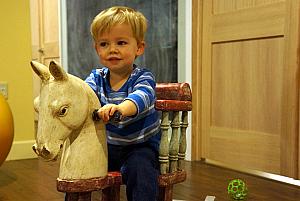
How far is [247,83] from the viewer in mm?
2297

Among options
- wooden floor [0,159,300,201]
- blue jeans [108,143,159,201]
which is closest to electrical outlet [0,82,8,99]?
wooden floor [0,159,300,201]

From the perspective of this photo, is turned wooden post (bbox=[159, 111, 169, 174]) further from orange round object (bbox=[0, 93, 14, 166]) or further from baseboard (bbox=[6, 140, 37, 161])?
baseboard (bbox=[6, 140, 37, 161])

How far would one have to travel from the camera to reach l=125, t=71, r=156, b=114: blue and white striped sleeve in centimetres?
102

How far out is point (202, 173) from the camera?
2318mm

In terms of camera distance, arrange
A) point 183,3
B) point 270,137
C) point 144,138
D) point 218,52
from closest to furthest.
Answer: point 144,138 < point 270,137 < point 218,52 < point 183,3

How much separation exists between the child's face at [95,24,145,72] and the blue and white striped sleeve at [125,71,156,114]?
59 millimetres

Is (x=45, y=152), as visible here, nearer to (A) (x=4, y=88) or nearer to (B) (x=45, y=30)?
(A) (x=4, y=88)

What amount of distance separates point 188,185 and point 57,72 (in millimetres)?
1242

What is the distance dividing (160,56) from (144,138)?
174 cm

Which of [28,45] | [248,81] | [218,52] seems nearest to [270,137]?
[248,81]

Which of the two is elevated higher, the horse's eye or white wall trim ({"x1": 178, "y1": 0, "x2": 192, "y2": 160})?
white wall trim ({"x1": 178, "y1": 0, "x2": 192, "y2": 160})

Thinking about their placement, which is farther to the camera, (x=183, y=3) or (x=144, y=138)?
(x=183, y=3)

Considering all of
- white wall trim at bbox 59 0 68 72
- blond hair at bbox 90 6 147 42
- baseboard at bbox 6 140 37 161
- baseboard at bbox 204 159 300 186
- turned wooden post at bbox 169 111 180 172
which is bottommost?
baseboard at bbox 204 159 300 186

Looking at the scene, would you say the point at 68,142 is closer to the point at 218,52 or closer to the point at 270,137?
the point at 270,137
